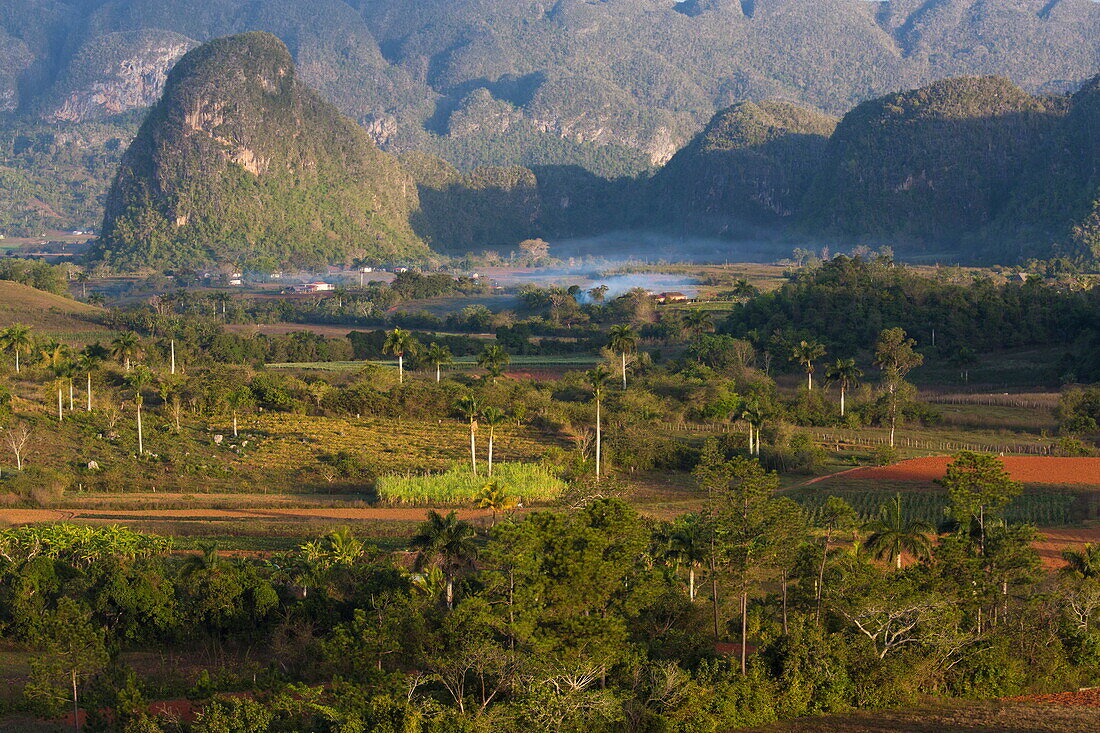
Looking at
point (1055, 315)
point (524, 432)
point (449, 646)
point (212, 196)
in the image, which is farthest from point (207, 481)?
point (212, 196)

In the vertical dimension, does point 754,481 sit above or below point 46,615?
above

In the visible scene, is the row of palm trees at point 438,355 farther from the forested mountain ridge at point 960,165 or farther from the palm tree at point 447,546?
the forested mountain ridge at point 960,165

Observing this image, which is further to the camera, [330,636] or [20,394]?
[20,394]

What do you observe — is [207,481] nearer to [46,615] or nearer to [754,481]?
[46,615]

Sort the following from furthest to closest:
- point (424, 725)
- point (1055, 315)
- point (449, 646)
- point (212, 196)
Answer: point (212, 196)
point (1055, 315)
point (449, 646)
point (424, 725)

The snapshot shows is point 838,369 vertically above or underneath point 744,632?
above

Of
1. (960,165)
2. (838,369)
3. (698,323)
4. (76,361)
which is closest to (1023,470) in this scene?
(838,369)

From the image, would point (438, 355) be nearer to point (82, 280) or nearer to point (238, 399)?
point (238, 399)
